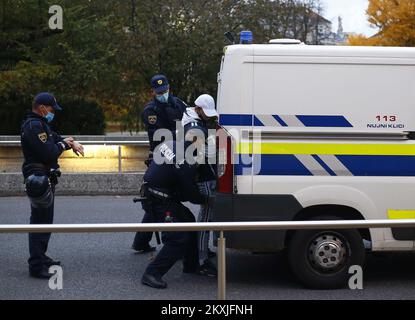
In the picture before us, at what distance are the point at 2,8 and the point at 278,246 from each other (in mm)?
19855

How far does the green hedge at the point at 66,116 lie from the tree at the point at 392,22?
17.3 metres

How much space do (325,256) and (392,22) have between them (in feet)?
100

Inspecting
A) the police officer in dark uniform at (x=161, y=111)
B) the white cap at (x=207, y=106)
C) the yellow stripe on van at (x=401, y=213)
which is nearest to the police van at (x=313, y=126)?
the yellow stripe on van at (x=401, y=213)

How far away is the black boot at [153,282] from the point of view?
4107 mm

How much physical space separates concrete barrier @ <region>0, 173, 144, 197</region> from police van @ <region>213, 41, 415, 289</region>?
287 inches

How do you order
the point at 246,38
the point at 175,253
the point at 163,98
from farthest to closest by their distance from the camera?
Result: the point at 163,98 < the point at 246,38 < the point at 175,253

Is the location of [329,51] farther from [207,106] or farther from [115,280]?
[115,280]

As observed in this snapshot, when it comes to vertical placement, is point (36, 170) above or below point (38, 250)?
above

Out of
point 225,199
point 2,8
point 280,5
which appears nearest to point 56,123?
point 2,8

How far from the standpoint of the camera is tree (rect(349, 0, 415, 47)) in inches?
1302

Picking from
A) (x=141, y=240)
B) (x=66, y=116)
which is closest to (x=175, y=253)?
(x=141, y=240)

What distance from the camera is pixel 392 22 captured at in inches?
1342

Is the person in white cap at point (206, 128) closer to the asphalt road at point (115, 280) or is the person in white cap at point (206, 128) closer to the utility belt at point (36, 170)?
the utility belt at point (36, 170)
